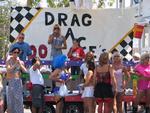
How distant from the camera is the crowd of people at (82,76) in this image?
38.5ft

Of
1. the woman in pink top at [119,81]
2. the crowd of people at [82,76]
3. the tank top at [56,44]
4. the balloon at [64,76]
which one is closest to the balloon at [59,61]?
the crowd of people at [82,76]

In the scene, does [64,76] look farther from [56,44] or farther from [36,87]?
[56,44]

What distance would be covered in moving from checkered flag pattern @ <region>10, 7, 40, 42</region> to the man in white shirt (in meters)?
1.05

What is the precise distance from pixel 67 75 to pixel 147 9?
11471 mm

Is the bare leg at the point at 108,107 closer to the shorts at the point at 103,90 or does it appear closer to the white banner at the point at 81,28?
the shorts at the point at 103,90

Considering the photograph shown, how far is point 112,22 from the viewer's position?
13.5 meters

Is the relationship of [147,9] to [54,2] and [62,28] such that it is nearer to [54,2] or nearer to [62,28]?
[62,28]

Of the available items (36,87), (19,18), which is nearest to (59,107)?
(36,87)

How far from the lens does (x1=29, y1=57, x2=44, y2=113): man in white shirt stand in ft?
41.3

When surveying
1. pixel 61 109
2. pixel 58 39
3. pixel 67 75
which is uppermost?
pixel 58 39

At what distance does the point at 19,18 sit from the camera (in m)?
13.2

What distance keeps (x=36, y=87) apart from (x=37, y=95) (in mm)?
190

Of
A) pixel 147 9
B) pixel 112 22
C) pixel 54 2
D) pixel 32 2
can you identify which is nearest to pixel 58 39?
pixel 112 22

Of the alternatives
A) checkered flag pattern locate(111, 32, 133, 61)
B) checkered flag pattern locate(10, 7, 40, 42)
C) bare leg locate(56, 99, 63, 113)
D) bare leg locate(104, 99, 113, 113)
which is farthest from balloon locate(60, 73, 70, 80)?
checkered flag pattern locate(10, 7, 40, 42)
